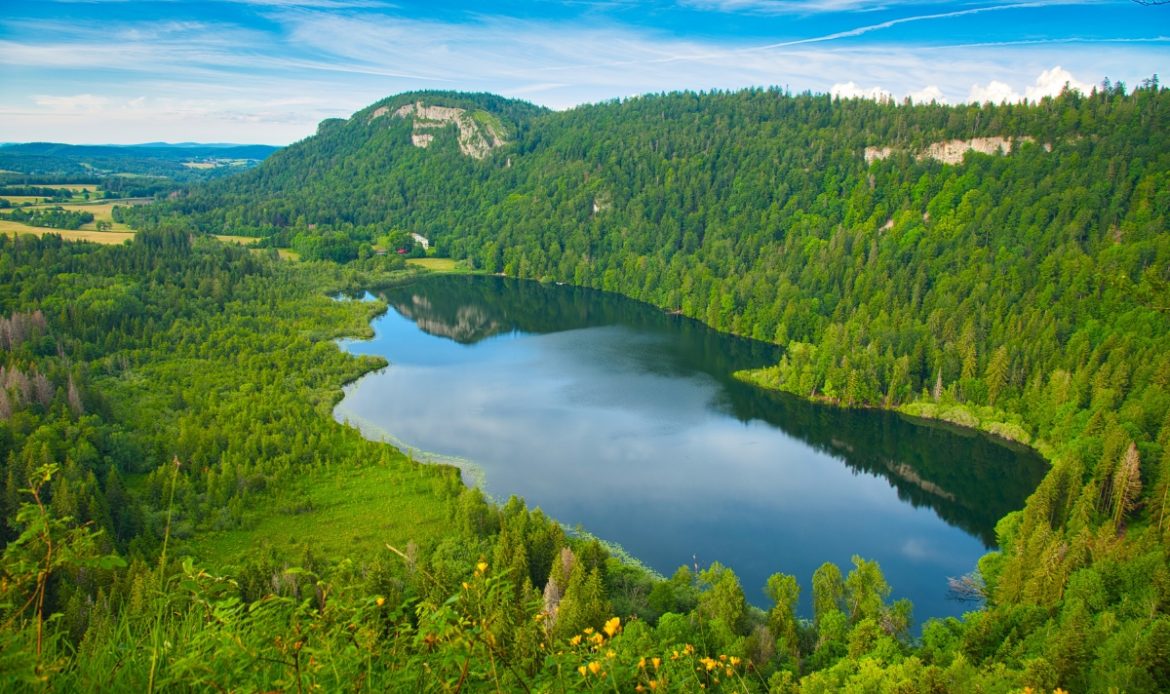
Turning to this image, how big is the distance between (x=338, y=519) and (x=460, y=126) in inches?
4303

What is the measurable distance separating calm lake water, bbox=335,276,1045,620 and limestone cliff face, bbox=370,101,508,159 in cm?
7038

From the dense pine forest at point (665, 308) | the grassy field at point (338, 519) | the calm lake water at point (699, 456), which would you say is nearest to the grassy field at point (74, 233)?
the dense pine forest at point (665, 308)

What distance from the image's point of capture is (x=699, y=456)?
35.0 metres

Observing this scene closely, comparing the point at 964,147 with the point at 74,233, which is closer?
the point at 964,147

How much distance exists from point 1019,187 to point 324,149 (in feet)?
410

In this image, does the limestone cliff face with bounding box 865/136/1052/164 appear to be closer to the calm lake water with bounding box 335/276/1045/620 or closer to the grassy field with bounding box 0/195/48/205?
the calm lake water with bounding box 335/276/1045/620

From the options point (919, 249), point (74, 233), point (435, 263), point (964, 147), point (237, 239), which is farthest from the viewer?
point (237, 239)

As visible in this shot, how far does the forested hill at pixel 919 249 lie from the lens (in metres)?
21.3

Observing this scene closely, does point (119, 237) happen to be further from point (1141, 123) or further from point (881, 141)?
point (1141, 123)

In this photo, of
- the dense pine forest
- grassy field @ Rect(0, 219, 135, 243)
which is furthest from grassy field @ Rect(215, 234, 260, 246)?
grassy field @ Rect(0, 219, 135, 243)

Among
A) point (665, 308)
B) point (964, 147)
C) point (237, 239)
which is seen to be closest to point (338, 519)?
point (665, 308)

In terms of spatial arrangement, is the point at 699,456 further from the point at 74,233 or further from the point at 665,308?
the point at 74,233

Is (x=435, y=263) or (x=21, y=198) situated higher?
(x=21, y=198)

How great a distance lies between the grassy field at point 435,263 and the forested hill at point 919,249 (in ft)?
8.01
